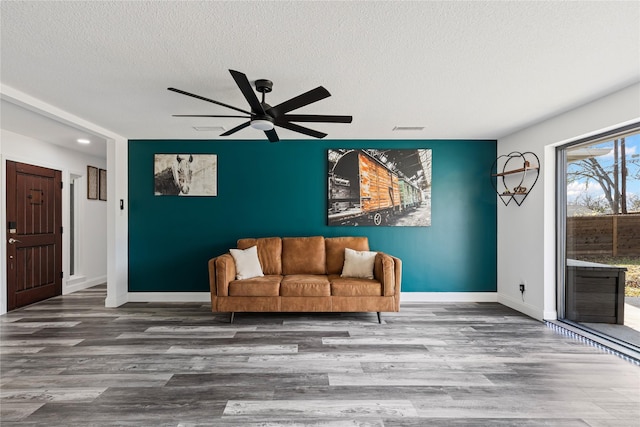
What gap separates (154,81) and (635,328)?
497 cm

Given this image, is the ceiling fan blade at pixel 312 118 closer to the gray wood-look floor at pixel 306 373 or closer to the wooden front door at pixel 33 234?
the gray wood-look floor at pixel 306 373

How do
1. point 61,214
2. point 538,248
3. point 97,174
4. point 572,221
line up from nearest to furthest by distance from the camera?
point 572,221, point 538,248, point 61,214, point 97,174

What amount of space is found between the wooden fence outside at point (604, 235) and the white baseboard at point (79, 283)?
730 centimetres

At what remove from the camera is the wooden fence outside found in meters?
2.91

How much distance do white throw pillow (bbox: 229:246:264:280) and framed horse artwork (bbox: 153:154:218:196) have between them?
115cm

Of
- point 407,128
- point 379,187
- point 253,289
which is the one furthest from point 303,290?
point 407,128

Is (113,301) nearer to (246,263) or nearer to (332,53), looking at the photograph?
(246,263)

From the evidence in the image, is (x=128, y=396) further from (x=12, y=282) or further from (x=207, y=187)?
(x=12, y=282)

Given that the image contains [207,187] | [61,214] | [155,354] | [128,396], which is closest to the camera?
[128,396]

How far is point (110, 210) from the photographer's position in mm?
4418

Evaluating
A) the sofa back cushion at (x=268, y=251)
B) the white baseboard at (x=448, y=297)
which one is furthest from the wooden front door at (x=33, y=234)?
the white baseboard at (x=448, y=297)

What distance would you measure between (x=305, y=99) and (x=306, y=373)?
6.97 feet

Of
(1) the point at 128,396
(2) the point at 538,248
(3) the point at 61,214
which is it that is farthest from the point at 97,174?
(2) the point at 538,248

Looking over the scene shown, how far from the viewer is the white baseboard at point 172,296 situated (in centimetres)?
463
